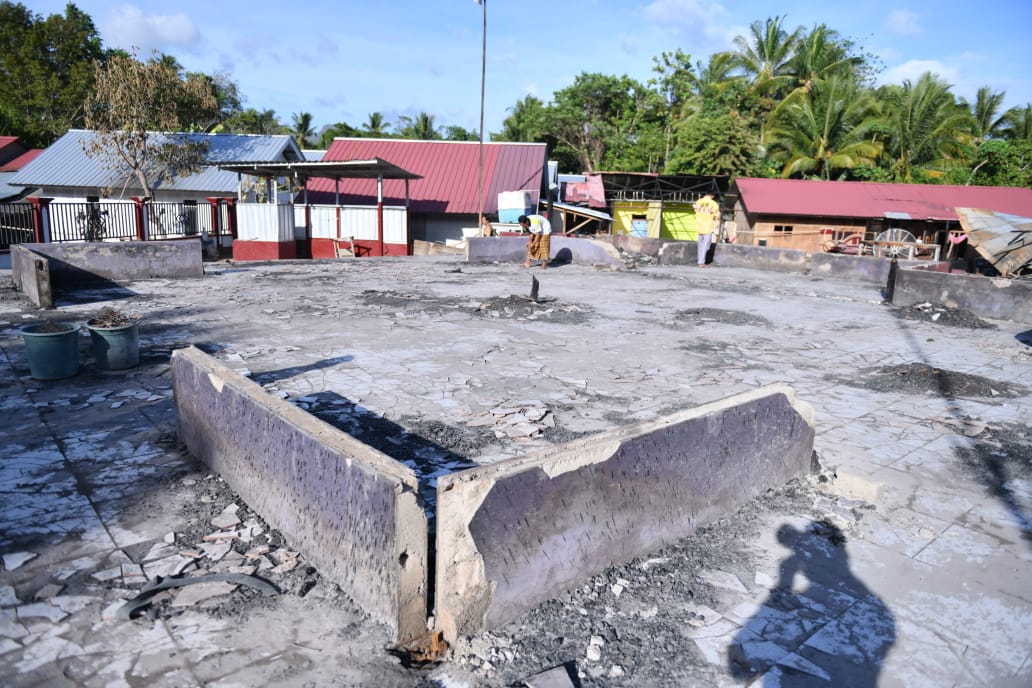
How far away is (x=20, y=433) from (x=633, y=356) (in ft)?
21.3

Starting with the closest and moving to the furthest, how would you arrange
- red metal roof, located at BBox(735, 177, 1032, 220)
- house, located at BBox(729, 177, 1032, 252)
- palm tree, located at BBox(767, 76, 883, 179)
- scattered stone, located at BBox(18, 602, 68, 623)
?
scattered stone, located at BBox(18, 602, 68, 623)
red metal roof, located at BBox(735, 177, 1032, 220)
house, located at BBox(729, 177, 1032, 252)
palm tree, located at BBox(767, 76, 883, 179)

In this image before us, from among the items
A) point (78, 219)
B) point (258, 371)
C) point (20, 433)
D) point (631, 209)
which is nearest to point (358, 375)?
point (258, 371)

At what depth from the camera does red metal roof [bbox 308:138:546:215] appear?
2964cm

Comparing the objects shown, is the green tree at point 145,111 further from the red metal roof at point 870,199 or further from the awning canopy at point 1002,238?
the awning canopy at point 1002,238

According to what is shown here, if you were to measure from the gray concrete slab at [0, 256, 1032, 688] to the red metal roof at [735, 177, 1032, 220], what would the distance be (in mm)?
20305

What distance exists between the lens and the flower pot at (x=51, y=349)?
673 cm

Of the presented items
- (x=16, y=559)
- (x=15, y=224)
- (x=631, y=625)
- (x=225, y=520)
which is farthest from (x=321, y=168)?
(x=631, y=625)

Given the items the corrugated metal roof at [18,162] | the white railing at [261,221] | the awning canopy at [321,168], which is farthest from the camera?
the corrugated metal roof at [18,162]

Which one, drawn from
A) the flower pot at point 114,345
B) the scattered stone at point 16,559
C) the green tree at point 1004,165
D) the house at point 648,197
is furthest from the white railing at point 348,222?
the green tree at point 1004,165

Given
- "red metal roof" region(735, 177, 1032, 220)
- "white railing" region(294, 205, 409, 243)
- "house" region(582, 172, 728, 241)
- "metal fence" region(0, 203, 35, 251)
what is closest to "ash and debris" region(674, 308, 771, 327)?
"white railing" region(294, 205, 409, 243)

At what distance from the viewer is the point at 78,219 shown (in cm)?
2017

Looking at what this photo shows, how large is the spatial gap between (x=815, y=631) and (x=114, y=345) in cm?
705

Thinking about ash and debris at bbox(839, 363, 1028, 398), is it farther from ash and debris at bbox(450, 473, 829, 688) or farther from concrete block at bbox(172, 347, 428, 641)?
concrete block at bbox(172, 347, 428, 641)

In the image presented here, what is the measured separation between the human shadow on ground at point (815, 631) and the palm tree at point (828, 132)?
34.6 meters
